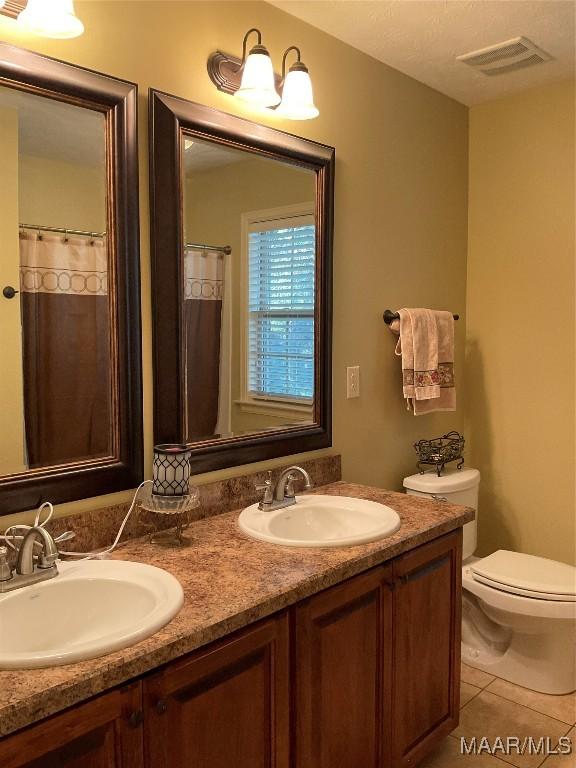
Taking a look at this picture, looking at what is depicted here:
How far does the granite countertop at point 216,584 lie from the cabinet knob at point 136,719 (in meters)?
0.08

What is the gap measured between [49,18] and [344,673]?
5.57 ft

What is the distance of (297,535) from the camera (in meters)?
2.00

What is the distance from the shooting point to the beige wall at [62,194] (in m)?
1.55

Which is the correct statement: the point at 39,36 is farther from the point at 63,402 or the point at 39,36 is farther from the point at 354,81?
the point at 354,81

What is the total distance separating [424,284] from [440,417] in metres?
0.62

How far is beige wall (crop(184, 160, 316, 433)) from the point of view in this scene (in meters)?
1.90

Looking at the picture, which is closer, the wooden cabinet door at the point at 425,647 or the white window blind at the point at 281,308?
the wooden cabinet door at the point at 425,647

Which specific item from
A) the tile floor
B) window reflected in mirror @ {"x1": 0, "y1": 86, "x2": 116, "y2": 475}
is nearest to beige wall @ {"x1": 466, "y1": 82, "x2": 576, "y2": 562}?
the tile floor

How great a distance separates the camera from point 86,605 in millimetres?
1431

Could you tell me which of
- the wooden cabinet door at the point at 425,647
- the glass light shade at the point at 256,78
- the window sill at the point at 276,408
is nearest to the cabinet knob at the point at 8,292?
the window sill at the point at 276,408

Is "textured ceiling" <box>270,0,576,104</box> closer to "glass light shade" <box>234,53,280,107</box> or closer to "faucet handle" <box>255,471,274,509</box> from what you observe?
"glass light shade" <box>234,53,280,107</box>

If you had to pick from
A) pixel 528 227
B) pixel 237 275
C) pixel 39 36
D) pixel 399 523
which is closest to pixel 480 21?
pixel 528 227

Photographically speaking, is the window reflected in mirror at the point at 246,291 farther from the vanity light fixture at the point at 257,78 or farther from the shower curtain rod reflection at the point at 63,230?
the shower curtain rod reflection at the point at 63,230

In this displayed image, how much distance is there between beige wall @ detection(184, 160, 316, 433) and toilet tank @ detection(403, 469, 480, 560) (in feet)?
2.17
